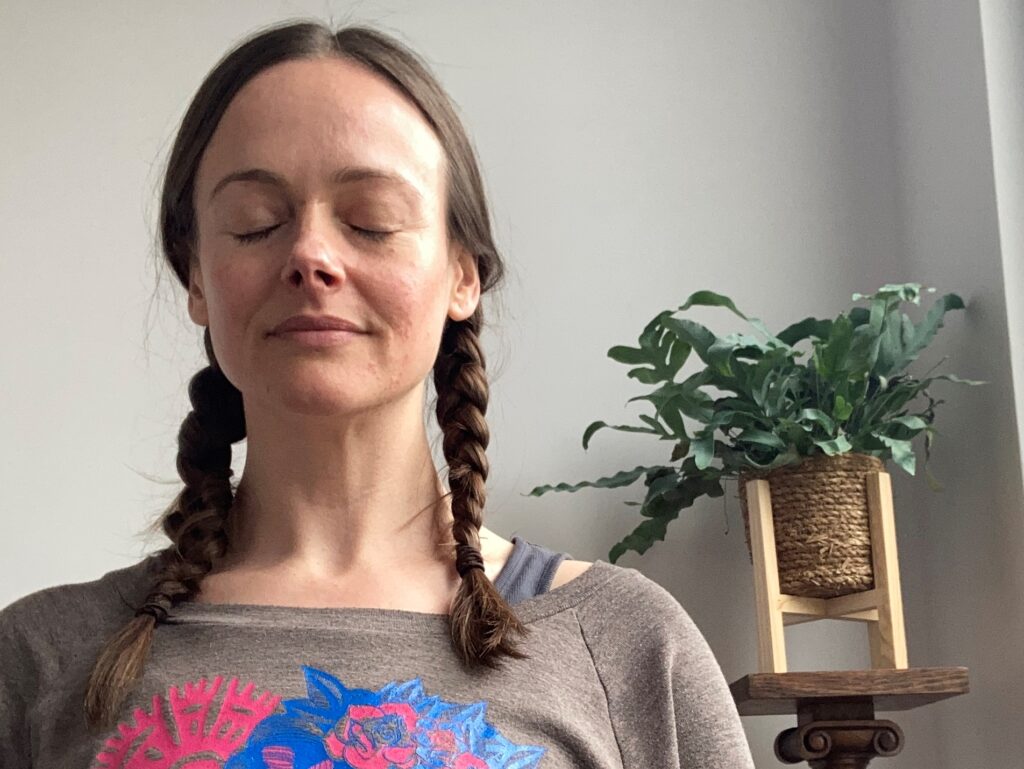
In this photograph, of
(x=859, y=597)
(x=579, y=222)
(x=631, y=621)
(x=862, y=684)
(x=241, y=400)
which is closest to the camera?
(x=631, y=621)

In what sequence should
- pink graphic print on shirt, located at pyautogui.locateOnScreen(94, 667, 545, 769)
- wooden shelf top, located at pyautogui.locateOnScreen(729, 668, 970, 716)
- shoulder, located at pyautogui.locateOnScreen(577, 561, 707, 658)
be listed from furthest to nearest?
wooden shelf top, located at pyautogui.locateOnScreen(729, 668, 970, 716) < shoulder, located at pyautogui.locateOnScreen(577, 561, 707, 658) < pink graphic print on shirt, located at pyautogui.locateOnScreen(94, 667, 545, 769)

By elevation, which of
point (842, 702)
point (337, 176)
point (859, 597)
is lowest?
point (842, 702)

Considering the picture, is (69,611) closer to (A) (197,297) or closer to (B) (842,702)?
(A) (197,297)

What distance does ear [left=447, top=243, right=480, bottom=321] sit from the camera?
1.07 m

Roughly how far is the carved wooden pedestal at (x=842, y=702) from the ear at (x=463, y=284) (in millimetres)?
597

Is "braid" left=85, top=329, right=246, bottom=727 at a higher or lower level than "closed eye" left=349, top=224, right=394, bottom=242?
lower

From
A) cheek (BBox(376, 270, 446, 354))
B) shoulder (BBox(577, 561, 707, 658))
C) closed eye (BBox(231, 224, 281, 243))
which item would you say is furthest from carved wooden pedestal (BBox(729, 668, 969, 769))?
closed eye (BBox(231, 224, 281, 243))

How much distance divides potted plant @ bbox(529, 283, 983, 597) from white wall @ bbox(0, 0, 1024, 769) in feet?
0.54

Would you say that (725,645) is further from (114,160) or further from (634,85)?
(114,160)

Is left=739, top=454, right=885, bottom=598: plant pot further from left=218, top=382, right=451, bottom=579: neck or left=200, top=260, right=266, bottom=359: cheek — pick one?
left=200, top=260, right=266, bottom=359: cheek

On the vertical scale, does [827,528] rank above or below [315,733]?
above

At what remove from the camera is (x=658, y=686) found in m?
0.98

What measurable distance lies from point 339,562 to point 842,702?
71cm

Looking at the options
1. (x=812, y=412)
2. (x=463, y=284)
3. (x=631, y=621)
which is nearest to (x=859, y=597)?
(x=812, y=412)
